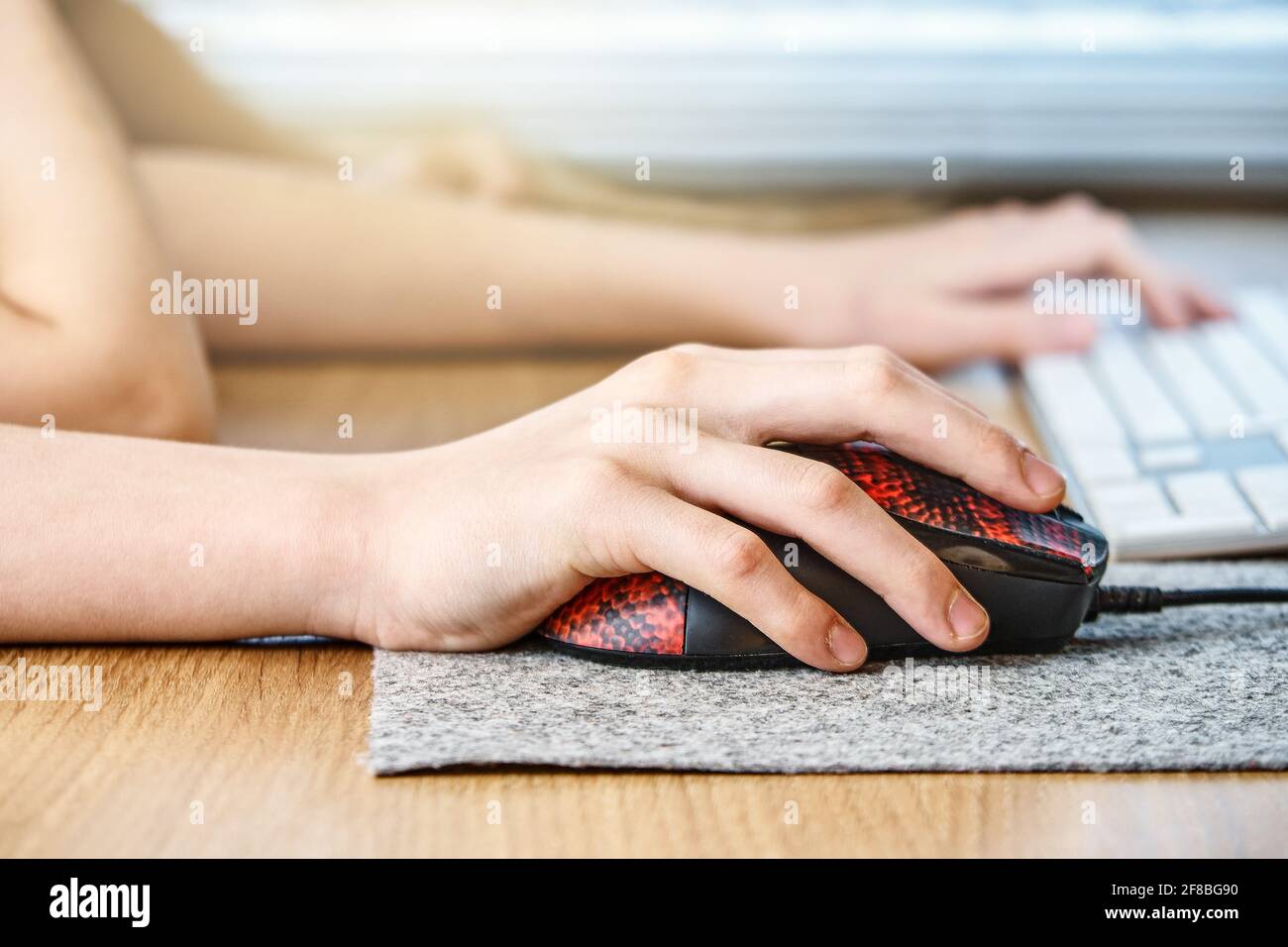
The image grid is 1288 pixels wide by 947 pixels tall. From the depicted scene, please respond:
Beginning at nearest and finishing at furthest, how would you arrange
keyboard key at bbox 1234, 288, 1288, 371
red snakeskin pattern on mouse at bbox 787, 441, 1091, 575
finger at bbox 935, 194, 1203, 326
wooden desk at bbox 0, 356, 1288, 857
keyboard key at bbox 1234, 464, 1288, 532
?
wooden desk at bbox 0, 356, 1288, 857, red snakeskin pattern on mouse at bbox 787, 441, 1091, 575, keyboard key at bbox 1234, 464, 1288, 532, keyboard key at bbox 1234, 288, 1288, 371, finger at bbox 935, 194, 1203, 326

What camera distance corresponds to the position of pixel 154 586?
465 mm

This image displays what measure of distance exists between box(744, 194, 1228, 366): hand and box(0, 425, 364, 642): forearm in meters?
0.47

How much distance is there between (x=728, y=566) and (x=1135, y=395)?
1.23 feet

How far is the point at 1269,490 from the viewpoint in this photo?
23.3 inches

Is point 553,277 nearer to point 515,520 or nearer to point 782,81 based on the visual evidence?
point 782,81

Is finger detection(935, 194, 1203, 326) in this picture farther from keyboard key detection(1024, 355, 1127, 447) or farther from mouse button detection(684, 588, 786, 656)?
mouse button detection(684, 588, 786, 656)

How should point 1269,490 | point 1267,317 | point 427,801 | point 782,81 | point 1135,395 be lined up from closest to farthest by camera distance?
1. point 427,801
2. point 1269,490
3. point 1135,395
4. point 1267,317
5. point 782,81

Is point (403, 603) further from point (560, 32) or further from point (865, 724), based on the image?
point (560, 32)

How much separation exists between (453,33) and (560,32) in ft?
0.29

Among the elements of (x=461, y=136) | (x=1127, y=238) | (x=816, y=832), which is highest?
(x=461, y=136)

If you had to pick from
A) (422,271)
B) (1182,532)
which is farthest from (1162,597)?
(422,271)

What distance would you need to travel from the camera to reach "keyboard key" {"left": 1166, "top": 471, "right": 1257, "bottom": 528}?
1.91 feet

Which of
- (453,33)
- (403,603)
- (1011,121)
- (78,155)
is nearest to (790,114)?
(1011,121)

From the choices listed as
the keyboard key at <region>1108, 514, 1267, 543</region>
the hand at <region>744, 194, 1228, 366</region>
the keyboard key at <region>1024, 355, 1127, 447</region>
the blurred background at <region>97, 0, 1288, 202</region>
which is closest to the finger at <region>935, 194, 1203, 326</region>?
the hand at <region>744, 194, 1228, 366</region>
